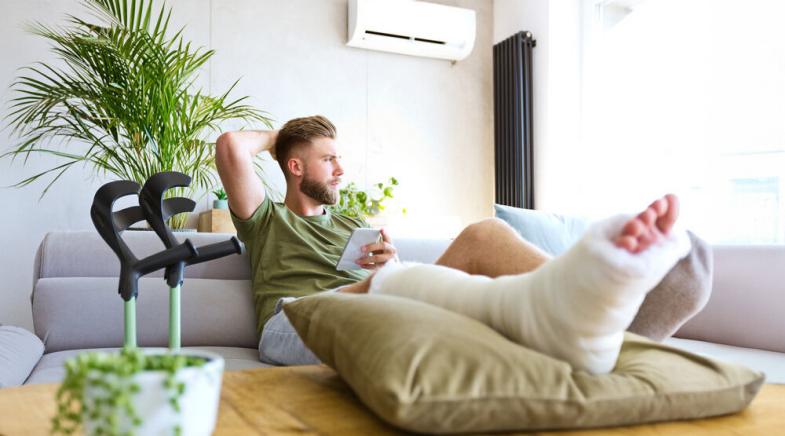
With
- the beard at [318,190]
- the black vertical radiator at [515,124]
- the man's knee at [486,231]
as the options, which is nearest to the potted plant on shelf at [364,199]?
the black vertical radiator at [515,124]

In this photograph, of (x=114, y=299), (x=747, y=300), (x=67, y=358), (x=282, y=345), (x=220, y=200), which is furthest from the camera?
(x=220, y=200)

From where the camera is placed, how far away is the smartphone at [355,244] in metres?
1.92

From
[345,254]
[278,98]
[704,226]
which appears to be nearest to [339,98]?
[278,98]

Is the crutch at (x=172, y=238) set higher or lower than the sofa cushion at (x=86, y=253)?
higher

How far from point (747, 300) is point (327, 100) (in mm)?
3352

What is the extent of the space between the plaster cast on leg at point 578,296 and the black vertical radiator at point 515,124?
4050 mm

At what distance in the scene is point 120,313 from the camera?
2.06m

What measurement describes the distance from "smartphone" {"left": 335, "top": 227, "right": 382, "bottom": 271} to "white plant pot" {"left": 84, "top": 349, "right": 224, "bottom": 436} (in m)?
1.30

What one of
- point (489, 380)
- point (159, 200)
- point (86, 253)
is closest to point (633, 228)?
point (489, 380)

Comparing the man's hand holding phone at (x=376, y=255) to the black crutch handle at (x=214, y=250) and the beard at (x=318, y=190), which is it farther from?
the black crutch handle at (x=214, y=250)

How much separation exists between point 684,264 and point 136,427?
87 cm

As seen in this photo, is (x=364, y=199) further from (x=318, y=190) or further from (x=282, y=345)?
(x=282, y=345)

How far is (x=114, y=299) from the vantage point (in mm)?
2064

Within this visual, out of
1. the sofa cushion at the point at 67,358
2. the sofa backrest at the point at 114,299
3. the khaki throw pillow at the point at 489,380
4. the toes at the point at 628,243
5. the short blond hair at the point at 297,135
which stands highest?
the short blond hair at the point at 297,135
